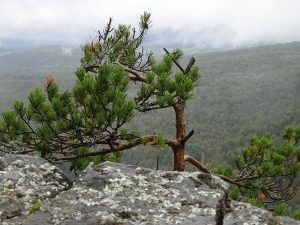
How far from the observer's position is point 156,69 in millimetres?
8125

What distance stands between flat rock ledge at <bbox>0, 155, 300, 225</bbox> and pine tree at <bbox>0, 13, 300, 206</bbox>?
1253mm

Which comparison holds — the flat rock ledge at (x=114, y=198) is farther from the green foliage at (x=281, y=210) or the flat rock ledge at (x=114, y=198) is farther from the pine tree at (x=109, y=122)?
the green foliage at (x=281, y=210)

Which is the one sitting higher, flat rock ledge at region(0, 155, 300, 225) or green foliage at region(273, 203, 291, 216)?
flat rock ledge at region(0, 155, 300, 225)

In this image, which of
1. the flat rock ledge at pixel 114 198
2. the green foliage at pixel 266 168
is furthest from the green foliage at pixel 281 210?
the flat rock ledge at pixel 114 198

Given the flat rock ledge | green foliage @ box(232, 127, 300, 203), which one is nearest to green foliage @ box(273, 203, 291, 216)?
green foliage @ box(232, 127, 300, 203)

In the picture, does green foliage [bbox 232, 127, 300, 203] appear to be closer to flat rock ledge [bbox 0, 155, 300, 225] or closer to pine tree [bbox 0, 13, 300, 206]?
pine tree [bbox 0, 13, 300, 206]

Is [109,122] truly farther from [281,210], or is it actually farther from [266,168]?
[266,168]

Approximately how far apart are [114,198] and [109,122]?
5.72ft

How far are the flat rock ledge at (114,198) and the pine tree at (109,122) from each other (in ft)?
4.11

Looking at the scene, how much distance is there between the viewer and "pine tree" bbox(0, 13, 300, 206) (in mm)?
7059

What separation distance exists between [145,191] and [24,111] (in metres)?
3.13

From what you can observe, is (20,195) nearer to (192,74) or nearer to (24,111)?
(24,111)

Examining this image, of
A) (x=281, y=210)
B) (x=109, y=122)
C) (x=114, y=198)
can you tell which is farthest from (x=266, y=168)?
(x=114, y=198)

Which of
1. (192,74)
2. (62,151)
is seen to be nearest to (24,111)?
(62,151)
